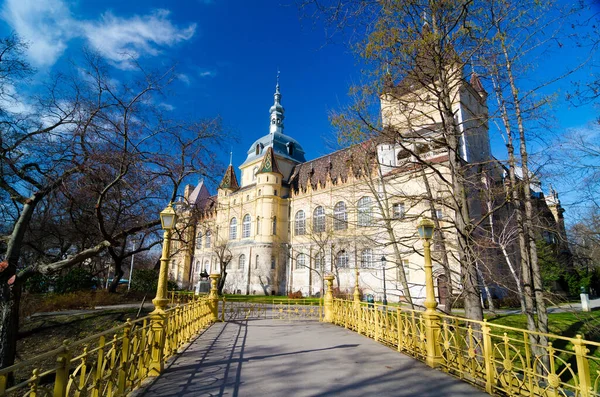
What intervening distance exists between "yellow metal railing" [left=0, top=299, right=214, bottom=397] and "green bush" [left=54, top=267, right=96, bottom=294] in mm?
19779

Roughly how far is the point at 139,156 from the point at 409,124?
27.3ft

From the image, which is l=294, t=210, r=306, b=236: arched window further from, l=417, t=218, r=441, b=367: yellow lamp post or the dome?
l=417, t=218, r=441, b=367: yellow lamp post

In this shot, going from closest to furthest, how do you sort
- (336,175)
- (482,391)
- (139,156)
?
(482,391)
(139,156)
(336,175)

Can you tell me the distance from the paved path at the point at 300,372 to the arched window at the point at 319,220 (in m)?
26.9

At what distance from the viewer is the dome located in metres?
47.8

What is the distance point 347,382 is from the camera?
5492 mm

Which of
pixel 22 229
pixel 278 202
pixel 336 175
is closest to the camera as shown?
pixel 22 229

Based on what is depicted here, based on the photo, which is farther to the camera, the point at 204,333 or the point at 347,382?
the point at 204,333

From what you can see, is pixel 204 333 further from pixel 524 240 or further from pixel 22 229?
pixel 524 240

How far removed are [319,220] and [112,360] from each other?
33.7m

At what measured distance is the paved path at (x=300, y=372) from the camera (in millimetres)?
5117

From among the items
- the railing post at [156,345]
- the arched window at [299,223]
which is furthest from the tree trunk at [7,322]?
the arched window at [299,223]

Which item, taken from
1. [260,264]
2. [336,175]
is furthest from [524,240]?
[260,264]

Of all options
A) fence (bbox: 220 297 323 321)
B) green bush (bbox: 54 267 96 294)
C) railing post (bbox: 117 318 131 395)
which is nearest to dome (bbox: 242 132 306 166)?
fence (bbox: 220 297 323 321)
